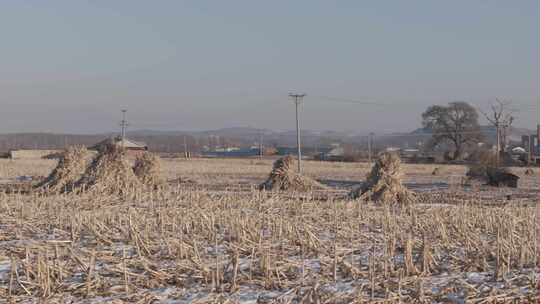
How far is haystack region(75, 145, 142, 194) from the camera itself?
2003cm

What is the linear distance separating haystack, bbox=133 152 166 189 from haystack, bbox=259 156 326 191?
3664 mm

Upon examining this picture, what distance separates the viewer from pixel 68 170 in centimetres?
2264

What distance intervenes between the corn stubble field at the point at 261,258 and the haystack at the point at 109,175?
682cm

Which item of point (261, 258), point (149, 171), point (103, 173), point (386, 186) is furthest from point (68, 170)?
point (261, 258)

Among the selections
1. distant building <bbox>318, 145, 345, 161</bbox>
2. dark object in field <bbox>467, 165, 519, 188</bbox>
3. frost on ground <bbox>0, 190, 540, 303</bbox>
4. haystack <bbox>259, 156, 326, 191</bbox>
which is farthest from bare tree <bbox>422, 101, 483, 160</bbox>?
frost on ground <bbox>0, 190, 540, 303</bbox>

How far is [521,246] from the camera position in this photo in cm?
913

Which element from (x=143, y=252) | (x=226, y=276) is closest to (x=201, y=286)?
(x=226, y=276)

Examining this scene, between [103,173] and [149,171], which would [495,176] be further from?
[103,173]

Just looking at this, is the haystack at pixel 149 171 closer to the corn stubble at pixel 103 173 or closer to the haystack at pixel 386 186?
A: the corn stubble at pixel 103 173

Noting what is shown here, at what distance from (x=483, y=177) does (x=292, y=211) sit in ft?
67.1

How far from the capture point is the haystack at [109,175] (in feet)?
65.7

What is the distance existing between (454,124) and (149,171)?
303 ft

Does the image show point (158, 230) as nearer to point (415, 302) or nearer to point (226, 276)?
point (226, 276)

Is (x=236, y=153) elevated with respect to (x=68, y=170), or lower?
lower
